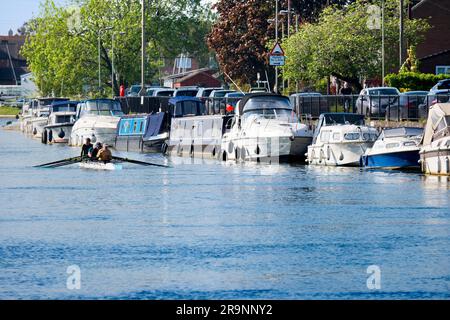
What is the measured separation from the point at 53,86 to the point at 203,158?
6483 centimetres

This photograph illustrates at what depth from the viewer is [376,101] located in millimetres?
64312

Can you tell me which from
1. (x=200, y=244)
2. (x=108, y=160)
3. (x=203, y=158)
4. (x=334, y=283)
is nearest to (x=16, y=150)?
(x=203, y=158)

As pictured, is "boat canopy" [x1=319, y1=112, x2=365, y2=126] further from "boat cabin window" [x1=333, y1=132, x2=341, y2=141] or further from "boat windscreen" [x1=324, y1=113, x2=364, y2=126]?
"boat cabin window" [x1=333, y1=132, x2=341, y2=141]

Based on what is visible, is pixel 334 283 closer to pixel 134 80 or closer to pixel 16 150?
pixel 16 150

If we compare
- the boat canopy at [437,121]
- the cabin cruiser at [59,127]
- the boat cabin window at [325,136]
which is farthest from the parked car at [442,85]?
the cabin cruiser at [59,127]

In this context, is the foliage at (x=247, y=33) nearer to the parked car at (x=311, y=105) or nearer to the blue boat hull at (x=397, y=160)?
the parked car at (x=311, y=105)

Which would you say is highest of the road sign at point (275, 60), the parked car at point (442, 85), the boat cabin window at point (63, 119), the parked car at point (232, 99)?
the road sign at point (275, 60)

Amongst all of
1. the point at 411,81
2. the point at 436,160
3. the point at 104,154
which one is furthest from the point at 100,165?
the point at 411,81

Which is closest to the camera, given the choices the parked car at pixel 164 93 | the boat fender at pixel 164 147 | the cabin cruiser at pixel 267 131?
the cabin cruiser at pixel 267 131

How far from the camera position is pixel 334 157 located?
54.3 m

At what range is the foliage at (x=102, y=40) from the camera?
118 meters

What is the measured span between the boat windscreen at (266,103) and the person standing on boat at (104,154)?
7236 mm

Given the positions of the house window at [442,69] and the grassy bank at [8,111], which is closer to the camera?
the house window at [442,69]

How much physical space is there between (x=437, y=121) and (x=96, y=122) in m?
30.4
